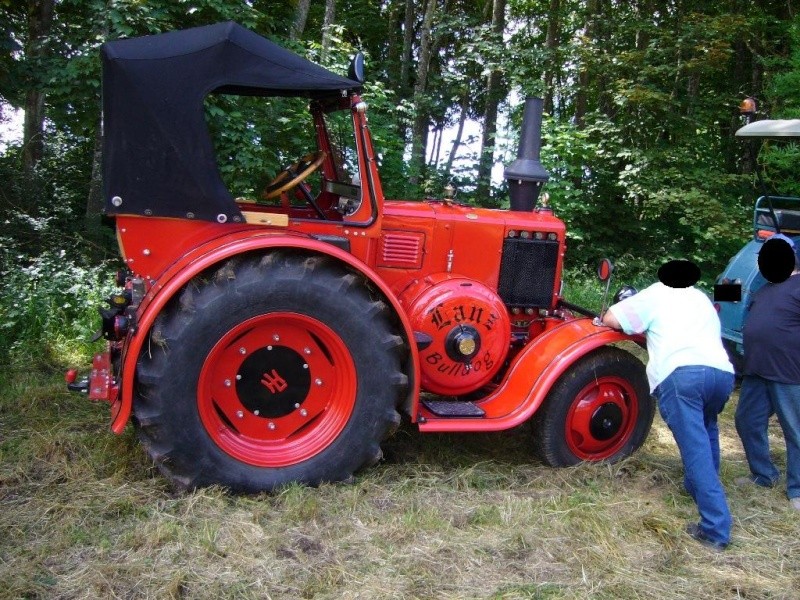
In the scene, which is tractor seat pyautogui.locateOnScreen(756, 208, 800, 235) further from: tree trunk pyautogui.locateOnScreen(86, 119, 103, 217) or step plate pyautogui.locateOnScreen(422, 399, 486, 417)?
tree trunk pyautogui.locateOnScreen(86, 119, 103, 217)

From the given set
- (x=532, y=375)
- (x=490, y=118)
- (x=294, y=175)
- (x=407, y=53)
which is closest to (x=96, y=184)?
(x=294, y=175)

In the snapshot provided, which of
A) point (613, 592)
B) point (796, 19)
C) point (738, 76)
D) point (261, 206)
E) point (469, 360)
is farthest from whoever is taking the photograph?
point (738, 76)

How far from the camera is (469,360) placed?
14.4ft

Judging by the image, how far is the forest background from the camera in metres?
7.23

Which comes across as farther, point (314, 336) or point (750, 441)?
point (750, 441)

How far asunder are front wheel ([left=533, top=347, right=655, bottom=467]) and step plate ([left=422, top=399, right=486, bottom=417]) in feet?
1.42

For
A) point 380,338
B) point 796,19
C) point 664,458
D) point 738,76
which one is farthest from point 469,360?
point 738,76

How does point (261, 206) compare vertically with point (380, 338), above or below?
above

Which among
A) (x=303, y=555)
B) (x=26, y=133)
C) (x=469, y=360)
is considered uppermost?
(x=26, y=133)

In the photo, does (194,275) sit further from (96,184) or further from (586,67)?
(586,67)

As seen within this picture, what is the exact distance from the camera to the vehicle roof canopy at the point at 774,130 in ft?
21.7

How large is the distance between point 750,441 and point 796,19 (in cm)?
833

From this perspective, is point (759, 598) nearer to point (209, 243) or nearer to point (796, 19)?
point (209, 243)

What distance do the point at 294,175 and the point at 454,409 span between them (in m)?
1.74
